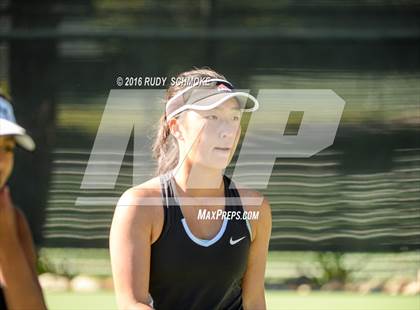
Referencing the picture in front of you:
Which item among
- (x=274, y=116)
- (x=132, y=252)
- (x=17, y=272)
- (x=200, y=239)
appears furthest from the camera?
(x=274, y=116)

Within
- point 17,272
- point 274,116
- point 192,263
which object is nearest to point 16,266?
point 17,272

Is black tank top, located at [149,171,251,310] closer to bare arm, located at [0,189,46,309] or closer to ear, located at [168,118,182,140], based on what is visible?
ear, located at [168,118,182,140]

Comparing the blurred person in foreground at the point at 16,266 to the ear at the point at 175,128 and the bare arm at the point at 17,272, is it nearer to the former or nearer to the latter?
the bare arm at the point at 17,272

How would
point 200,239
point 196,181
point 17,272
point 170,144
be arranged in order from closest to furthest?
point 17,272
point 200,239
point 196,181
point 170,144

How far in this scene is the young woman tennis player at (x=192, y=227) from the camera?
2.27 meters

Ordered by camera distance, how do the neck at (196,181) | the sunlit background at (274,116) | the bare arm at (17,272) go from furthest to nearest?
1. the sunlit background at (274,116)
2. the neck at (196,181)
3. the bare arm at (17,272)

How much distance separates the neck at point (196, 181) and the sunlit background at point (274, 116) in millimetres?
1431

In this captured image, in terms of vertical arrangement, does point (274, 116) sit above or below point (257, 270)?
below

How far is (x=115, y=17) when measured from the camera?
401 cm

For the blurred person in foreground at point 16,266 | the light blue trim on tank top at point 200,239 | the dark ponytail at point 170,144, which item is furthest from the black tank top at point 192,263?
the blurred person in foreground at point 16,266

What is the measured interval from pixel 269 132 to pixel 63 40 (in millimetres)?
961

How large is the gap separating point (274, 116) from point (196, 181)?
1.52 m

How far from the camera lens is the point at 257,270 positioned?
245 centimetres

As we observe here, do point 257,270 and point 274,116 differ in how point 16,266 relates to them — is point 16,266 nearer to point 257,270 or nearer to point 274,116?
point 257,270
